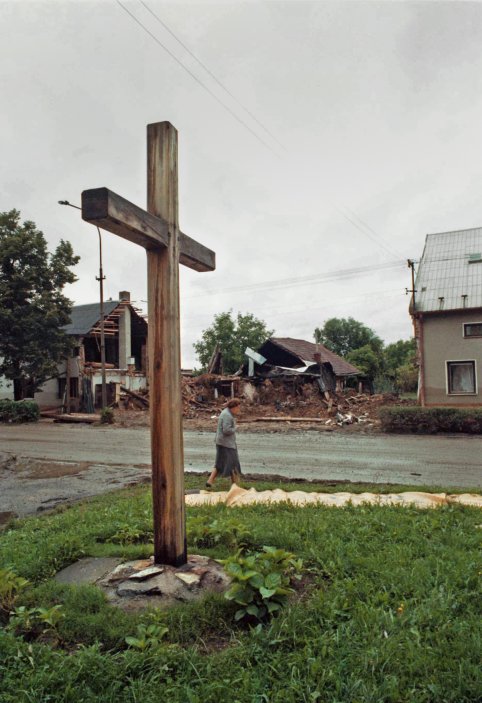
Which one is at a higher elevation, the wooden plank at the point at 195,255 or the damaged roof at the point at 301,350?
the damaged roof at the point at 301,350

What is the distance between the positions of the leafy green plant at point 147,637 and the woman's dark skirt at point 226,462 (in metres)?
6.16

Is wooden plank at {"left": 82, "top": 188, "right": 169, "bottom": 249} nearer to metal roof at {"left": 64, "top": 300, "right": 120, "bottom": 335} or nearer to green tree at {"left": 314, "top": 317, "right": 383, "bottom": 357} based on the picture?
metal roof at {"left": 64, "top": 300, "right": 120, "bottom": 335}

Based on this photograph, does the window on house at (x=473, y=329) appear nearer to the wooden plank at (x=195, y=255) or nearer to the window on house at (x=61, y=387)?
the wooden plank at (x=195, y=255)

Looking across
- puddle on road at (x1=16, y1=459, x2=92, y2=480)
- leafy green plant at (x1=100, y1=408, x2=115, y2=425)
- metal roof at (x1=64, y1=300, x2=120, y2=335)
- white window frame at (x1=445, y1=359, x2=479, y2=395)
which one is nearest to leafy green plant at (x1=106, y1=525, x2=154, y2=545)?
puddle on road at (x1=16, y1=459, x2=92, y2=480)

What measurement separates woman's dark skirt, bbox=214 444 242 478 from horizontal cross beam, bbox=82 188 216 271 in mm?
5103

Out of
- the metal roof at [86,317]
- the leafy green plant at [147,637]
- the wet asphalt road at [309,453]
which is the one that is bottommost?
the wet asphalt road at [309,453]

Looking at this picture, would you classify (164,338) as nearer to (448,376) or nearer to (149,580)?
(149,580)

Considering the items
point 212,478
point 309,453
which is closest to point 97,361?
point 309,453

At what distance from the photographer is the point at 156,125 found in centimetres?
433

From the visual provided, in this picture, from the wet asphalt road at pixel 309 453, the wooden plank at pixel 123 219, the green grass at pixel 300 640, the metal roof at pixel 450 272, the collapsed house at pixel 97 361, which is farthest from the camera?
the collapsed house at pixel 97 361

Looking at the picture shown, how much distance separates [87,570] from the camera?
4.20 metres

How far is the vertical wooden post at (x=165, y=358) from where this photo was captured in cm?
409

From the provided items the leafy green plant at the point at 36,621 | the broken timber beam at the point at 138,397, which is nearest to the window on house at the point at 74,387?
the broken timber beam at the point at 138,397

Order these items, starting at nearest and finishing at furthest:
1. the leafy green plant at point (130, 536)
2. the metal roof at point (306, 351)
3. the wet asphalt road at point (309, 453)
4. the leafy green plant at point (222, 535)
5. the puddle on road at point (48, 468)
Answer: the leafy green plant at point (222, 535)
the leafy green plant at point (130, 536)
the wet asphalt road at point (309, 453)
the puddle on road at point (48, 468)
the metal roof at point (306, 351)
